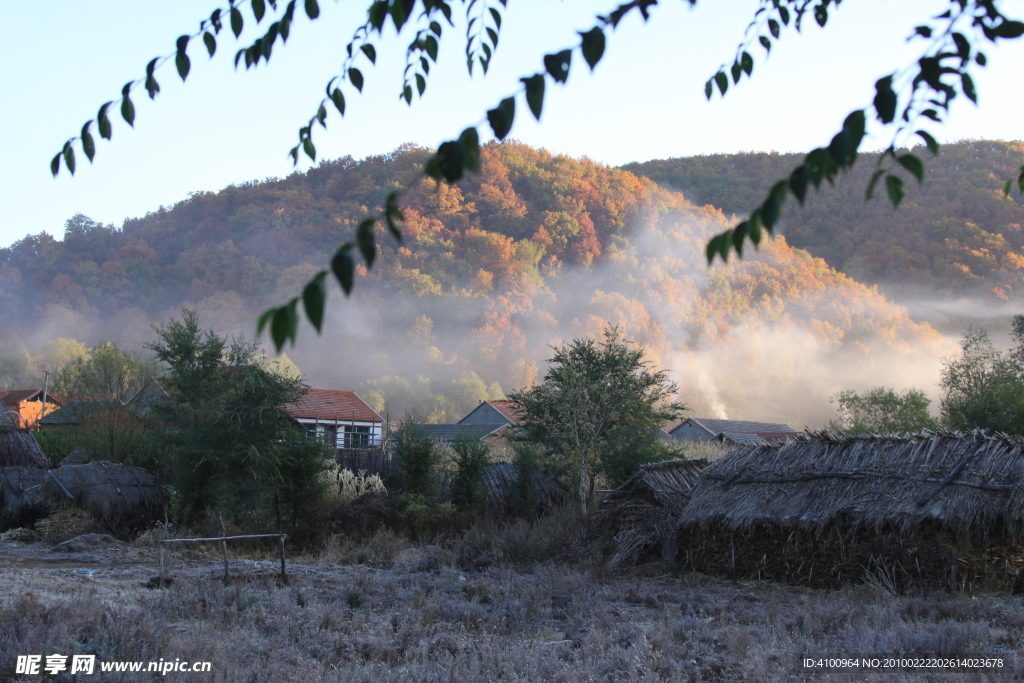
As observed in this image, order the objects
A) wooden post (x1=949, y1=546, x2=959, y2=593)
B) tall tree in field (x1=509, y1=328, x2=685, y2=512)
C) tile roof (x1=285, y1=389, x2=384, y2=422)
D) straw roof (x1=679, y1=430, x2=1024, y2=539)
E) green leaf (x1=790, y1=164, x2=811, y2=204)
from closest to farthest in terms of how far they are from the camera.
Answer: green leaf (x1=790, y1=164, x2=811, y2=204) < wooden post (x1=949, y1=546, x2=959, y2=593) < straw roof (x1=679, y1=430, x2=1024, y2=539) < tall tree in field (x1=509, y1=328, x2=685, y2=512) < tile roof (x1=285, y1=389, x2=384, y2=422)

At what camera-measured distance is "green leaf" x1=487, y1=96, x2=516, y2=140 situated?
183 cm

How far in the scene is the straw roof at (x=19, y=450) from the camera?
728 inches

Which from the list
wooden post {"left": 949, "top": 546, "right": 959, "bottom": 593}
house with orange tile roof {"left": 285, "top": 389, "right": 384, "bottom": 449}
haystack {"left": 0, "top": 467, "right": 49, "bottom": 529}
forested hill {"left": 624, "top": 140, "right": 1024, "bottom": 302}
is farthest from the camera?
forested hill {"left": 624, "top": 140, "right": 1024, "bottom": 302}

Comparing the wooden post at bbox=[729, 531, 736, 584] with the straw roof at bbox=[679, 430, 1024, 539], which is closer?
the straw roof at bbox=[679, 430, 1024, 539]

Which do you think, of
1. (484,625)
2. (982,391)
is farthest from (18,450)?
(982,391)

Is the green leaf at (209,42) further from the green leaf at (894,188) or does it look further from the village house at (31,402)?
the village house at (31,402)

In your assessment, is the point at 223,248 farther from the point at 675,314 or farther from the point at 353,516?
the point at 353,516

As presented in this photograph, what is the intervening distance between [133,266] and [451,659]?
225 ft

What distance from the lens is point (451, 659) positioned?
626cm

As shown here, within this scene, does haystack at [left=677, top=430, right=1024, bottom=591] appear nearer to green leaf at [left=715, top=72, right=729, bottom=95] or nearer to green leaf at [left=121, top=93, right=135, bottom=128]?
green leaf at [left=715, top=72, right=729, bottom=95]

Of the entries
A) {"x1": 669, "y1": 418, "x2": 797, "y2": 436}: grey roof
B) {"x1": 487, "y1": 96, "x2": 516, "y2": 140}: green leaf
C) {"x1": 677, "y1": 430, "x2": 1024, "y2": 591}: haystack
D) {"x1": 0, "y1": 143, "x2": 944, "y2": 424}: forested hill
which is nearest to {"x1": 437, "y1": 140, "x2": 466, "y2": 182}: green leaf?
{"x1": 487, "y1": 96, "x2": 516, "y2": 140}: green leaf

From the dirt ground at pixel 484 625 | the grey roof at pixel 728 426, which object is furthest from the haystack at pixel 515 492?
the grey roof at pixel 728 426

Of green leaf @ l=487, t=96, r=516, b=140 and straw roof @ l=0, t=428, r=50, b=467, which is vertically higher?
green leaf @ l=487, t=96, r=516, b=140

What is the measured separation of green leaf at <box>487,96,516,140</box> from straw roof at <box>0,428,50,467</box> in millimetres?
20980
